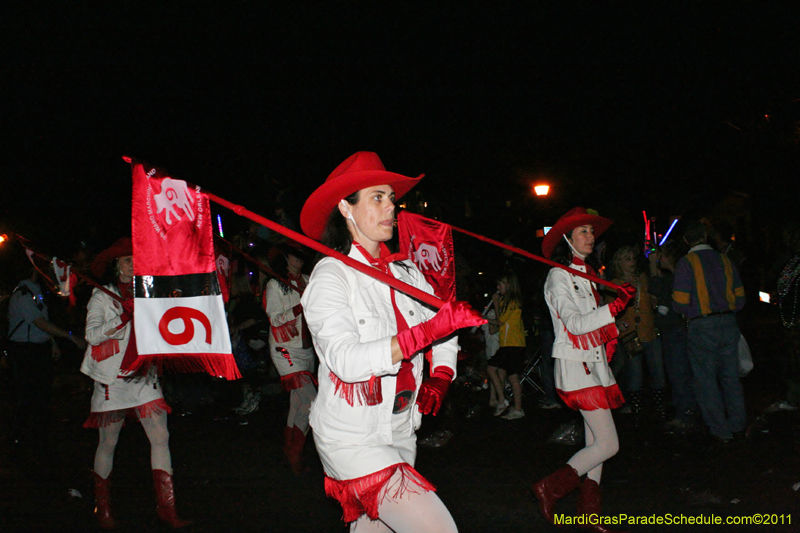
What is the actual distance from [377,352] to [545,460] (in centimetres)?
455

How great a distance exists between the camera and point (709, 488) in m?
5.32

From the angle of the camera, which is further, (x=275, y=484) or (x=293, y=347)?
(x=293, y=347)

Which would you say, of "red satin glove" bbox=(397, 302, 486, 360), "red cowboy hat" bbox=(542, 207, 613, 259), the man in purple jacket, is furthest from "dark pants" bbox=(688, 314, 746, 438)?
"red satin glove" bbox=(397, 302, 486, 360)

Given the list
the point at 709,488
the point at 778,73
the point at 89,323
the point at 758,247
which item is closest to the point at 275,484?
the point at 89,323

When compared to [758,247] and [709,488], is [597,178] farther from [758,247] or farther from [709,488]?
[709,488]

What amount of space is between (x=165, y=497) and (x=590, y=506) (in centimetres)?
303

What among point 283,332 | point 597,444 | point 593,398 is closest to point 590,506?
point 597,444

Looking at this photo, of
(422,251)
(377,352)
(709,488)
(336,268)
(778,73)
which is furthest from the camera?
(778,73)

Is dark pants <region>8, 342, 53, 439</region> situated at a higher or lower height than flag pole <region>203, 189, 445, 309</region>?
lower

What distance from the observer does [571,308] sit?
180 inches

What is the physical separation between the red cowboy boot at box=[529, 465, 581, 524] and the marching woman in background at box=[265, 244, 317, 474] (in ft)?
8.49

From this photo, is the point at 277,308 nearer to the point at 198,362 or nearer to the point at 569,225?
the point at 569,225

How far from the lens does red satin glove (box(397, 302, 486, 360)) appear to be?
7.55ft

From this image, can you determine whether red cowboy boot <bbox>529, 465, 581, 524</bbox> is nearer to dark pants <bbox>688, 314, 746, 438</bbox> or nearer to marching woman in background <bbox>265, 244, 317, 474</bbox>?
marching woman in background <bbox>265, 244, 317, 474</bbox>
